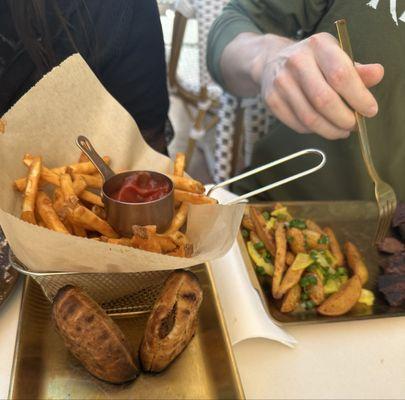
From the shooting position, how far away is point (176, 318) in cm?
74

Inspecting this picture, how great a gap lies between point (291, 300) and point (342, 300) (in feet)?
0.40

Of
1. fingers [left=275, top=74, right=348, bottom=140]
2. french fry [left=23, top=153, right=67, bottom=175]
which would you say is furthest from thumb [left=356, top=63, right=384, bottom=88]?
french fry [left=23, top=153, right=67, bottom=175]

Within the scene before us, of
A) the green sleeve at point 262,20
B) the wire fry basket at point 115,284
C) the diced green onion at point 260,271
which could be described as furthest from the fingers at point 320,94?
the green sleeve at point 262,20

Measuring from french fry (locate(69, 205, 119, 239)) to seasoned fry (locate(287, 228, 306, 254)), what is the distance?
50cm

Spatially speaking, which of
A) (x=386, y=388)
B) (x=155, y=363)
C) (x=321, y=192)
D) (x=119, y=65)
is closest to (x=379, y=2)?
(x=321, y=192)

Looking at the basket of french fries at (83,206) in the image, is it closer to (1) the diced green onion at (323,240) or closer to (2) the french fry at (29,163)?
(2) the french fry at (29,163)

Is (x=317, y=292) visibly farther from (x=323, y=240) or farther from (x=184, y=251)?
(x=184, y=251)

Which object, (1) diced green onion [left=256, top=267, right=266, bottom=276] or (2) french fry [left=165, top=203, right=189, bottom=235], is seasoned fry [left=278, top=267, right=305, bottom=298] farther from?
(2) french fry [left=165, top=203, right=189, bottom=235]

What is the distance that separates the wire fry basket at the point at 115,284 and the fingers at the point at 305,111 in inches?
10.0

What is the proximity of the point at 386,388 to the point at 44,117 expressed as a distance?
1004 mm

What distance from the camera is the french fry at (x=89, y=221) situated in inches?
33.2

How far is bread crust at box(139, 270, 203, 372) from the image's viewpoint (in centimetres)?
73

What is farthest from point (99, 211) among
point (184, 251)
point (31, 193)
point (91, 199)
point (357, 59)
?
point (357, 59)

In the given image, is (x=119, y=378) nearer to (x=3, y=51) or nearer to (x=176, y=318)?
(x=176, y=318)
